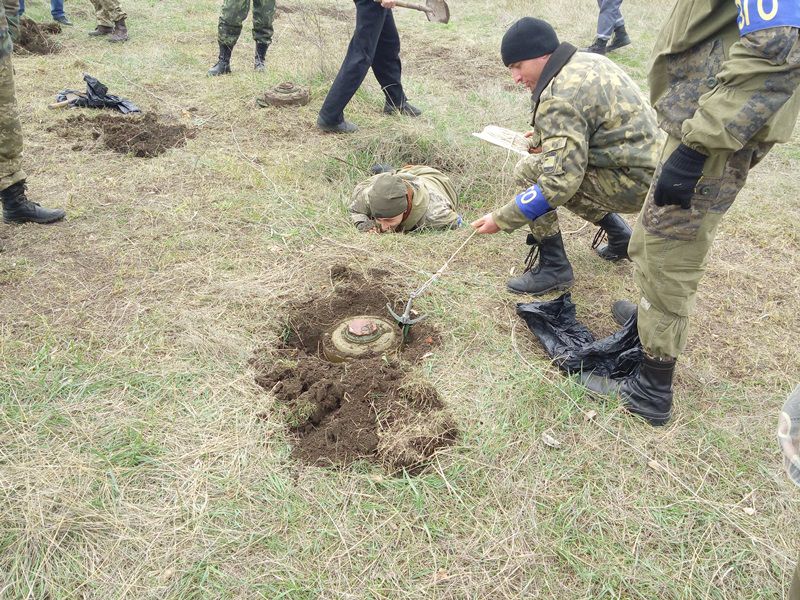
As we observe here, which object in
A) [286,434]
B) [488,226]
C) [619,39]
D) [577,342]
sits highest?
[488,226]

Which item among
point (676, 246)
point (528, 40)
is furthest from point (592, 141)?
point (676, 246)

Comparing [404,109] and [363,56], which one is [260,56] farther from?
[363,56]

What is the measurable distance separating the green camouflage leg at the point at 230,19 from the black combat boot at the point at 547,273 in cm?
534

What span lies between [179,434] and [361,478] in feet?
2.80

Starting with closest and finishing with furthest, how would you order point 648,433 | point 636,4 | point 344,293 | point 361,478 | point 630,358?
1. point 361,478
2. point 648,433
3. point 630,358
4. point 344,293
5. point 636,4

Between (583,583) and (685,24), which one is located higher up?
(685,24)

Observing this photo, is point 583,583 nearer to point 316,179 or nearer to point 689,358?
point 689,358

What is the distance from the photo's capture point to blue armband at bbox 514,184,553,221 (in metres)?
2.92

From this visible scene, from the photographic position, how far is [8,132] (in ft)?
12.1

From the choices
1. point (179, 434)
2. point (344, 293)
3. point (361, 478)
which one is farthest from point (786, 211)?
point (179, 434)

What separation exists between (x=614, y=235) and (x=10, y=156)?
13.4 feet

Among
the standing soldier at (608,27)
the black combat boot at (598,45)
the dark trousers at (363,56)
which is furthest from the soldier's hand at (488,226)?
the black combat boot at (598,45)

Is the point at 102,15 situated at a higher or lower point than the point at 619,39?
lower

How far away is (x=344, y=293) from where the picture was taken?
11.5 ft
